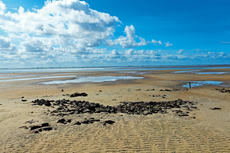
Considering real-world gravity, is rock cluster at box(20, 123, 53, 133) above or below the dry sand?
above

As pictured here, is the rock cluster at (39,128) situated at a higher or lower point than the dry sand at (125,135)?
higher

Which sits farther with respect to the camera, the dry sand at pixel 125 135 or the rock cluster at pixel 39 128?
the rock cluster at pixel 39 128

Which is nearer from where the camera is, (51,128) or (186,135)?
(186,135)

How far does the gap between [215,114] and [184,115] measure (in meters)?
2.55

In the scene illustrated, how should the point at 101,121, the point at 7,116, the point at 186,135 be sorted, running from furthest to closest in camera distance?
the point at 7,116 < the point at 101,121 < the point at 186,135

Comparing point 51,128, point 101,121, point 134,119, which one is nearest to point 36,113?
point 51,128

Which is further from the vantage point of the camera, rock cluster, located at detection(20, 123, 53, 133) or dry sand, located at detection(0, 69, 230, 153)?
rock cluster, located at detection(20, 123, 53, 133)

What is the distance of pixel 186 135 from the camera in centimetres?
757

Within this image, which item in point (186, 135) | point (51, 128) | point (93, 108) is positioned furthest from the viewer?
point (93, 108)

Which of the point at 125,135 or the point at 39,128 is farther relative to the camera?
the point at 39,128

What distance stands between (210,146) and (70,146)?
6088mm

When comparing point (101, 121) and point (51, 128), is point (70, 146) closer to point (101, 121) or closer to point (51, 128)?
point (51, 128)

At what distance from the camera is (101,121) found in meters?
9.49

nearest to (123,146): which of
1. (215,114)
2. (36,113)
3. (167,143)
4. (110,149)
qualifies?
(110,149)
